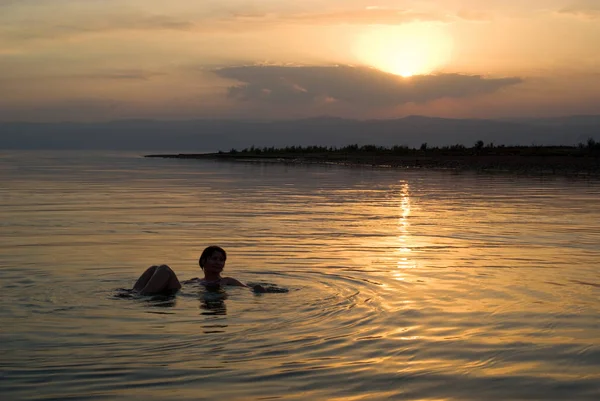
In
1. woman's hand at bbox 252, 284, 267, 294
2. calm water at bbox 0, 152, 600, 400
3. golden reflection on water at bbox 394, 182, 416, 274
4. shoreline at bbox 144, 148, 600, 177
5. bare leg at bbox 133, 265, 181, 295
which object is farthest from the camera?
shoreline at bbox 144, 148, 600, 177

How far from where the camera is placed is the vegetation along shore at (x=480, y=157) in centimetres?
4818

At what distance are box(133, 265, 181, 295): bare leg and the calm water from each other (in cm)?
20

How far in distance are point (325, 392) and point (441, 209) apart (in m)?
17.3

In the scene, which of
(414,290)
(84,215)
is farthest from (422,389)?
(84,215)

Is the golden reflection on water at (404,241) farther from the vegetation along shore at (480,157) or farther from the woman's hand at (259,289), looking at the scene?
the vegetation along shore at (480,157)

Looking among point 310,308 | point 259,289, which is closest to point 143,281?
point 259,289

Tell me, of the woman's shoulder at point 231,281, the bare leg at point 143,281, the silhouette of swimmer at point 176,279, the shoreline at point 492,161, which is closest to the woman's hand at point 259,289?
the silhouette of swimmer at point 176,279

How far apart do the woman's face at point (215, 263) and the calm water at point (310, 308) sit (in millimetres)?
452

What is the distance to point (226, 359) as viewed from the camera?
7.39 metres

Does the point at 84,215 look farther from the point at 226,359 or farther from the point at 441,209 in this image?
the point at 226,359

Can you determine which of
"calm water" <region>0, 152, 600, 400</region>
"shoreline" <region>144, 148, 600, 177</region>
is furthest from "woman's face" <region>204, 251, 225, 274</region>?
"shoreline" <region>144, 148, 600, 177</region>

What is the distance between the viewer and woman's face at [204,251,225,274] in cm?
1170

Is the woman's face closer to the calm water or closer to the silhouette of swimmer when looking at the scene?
the silhouette of swimmer

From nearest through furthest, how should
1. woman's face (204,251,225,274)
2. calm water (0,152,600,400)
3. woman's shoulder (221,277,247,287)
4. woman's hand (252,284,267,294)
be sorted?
1. calm water (0,152,600,400)
2. woman's hand (252,284,267,294)
3. woman's shoulder (221,277,247,287)
4. woman's face (204,251,225,274)
